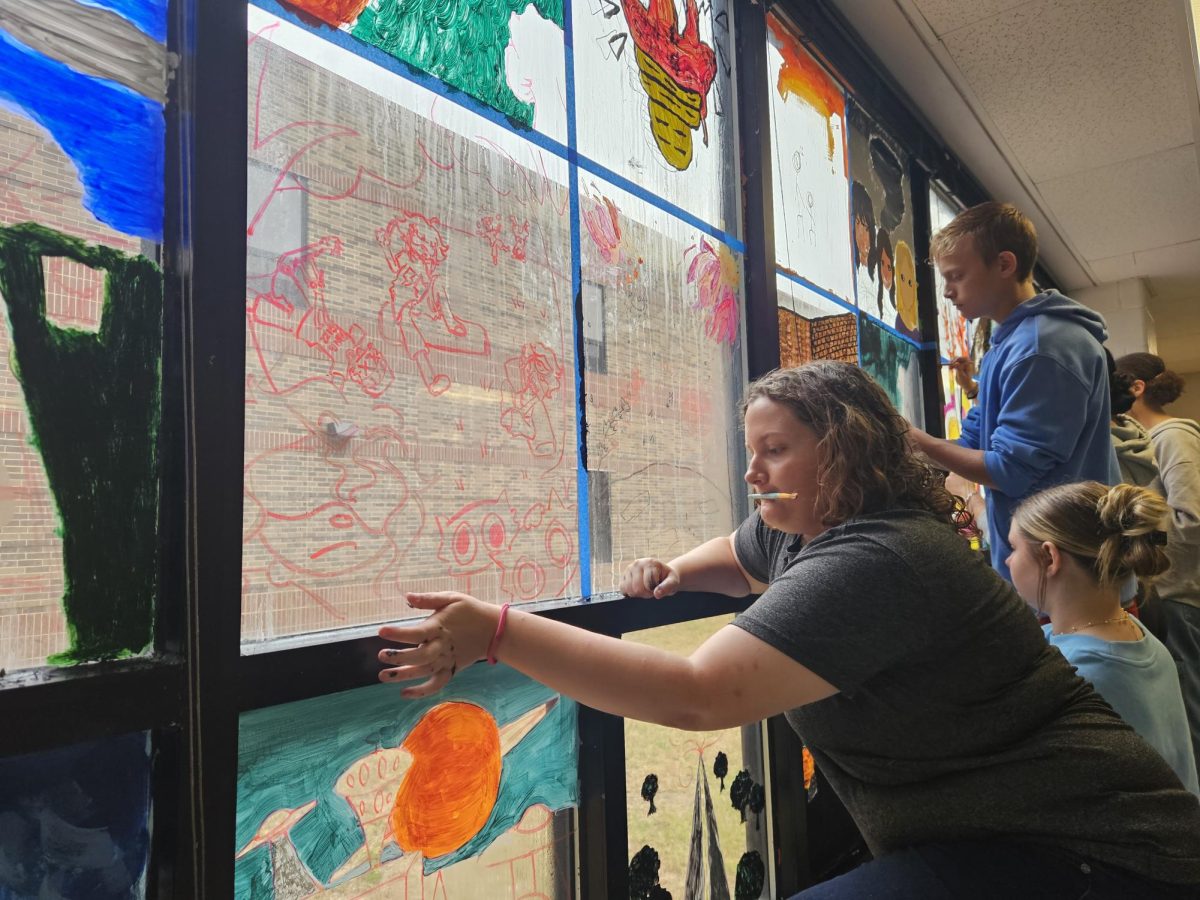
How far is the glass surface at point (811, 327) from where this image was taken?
207 cm

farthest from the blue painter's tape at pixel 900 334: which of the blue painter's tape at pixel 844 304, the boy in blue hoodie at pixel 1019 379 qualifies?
the boy in blue hoodie at pixel 1019 379

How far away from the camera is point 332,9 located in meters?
1.07

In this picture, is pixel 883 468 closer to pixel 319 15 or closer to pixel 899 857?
pixel 899 857

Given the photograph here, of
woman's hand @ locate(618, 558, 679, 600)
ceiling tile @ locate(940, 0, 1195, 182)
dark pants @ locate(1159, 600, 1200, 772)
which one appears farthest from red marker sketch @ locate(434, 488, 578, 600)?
ceiling tile @ locate(940, 0, 1195, 182)

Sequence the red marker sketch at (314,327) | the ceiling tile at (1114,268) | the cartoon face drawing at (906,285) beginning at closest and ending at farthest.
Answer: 1. the red marker sketch at (314,327)
2. the cartoon face drawing at (906,285)
3. the ceiling tile at (1114,268)

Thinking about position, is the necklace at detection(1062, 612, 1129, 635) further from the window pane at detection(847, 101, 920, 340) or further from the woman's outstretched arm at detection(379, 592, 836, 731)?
the window pane at detection(847, 101, 920, 340)

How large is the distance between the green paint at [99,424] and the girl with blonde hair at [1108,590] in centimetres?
136

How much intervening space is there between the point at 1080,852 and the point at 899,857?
0.21 m

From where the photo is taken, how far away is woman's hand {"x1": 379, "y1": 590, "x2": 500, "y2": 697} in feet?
2.71

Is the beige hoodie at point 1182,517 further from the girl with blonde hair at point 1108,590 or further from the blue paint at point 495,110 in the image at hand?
the blue paint at point 495,110

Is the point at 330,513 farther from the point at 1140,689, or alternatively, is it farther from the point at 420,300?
the point at 1140,689

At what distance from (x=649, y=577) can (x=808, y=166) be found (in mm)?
1496

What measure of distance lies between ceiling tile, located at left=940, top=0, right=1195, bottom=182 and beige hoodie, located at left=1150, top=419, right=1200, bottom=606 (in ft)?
3.60

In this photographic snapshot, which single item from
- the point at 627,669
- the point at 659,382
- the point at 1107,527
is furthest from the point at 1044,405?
the point at 627,669
